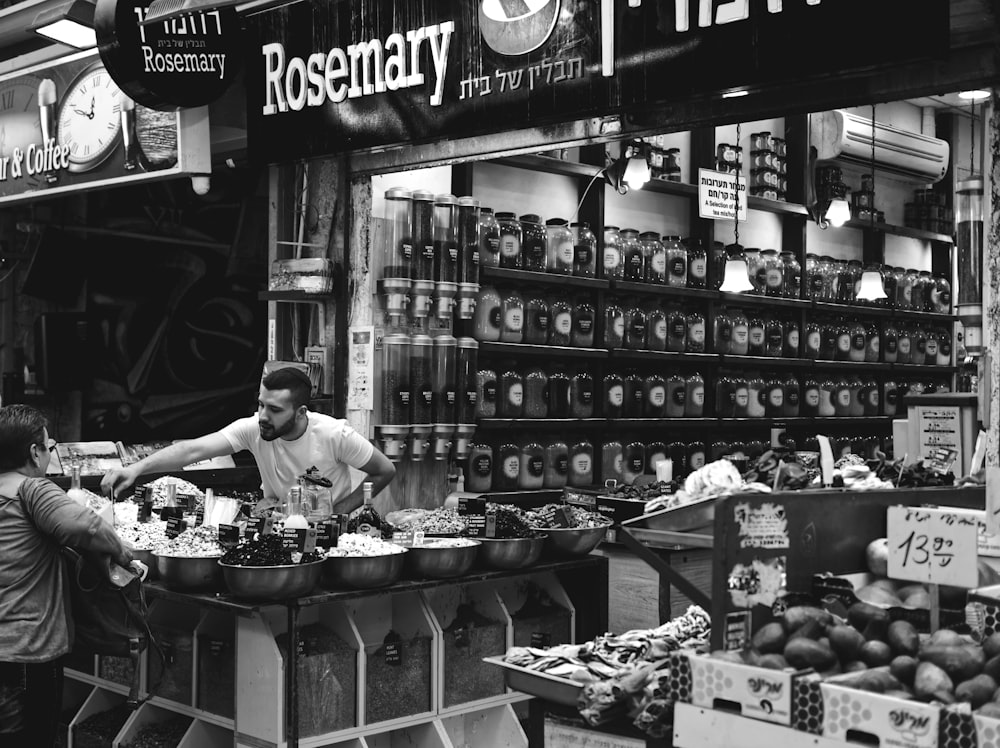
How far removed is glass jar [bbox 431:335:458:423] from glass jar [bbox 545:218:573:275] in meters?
1.14

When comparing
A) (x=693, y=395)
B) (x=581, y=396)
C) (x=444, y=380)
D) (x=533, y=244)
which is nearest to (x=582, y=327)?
(x=581, y=396)

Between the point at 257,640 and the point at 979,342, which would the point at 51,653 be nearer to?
the point at 257,640

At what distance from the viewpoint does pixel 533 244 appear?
715cm

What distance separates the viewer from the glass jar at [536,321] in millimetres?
7156

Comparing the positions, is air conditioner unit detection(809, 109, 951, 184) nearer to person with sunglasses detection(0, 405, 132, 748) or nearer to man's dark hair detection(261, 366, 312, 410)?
man's dark hair detection(261, 366, 312, 410)

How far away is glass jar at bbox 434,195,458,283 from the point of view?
638 cm

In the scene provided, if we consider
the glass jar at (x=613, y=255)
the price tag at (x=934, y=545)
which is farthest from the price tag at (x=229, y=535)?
the glass jar at (x=613, y=255)

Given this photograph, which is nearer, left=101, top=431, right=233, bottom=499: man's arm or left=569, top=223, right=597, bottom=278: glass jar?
left=101, top=431, right=233, bottom=499: man's arm

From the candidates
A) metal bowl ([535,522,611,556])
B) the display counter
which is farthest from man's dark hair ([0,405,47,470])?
metal bowl ([535,522,611,556])

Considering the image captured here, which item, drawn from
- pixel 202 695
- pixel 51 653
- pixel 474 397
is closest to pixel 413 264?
pixel 474 397

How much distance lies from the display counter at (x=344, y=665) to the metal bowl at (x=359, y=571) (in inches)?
1.8

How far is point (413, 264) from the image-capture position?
6.27m

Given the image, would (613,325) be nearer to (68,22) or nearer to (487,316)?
(487,316)

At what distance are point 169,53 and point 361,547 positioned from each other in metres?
2.66
